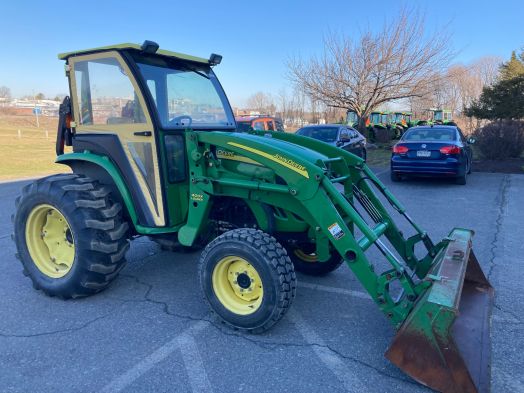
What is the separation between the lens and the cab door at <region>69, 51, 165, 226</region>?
374 cm

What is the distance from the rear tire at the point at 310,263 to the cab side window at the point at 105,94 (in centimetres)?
213

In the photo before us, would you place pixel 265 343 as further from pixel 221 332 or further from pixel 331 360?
pixel 331 360

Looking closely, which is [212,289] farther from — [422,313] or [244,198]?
[422,313]

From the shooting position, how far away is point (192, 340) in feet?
10.6

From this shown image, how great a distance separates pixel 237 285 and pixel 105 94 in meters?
2.26

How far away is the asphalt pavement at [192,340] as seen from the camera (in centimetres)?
273

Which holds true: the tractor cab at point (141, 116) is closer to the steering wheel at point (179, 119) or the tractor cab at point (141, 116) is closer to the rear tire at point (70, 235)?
the steering wheel at point (179, 119)

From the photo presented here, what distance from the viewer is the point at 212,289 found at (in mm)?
3373

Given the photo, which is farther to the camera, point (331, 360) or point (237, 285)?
point (237, 285)

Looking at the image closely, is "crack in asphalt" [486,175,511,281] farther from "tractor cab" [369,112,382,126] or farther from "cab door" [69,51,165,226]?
"tractor cab" [369,112,382,126]

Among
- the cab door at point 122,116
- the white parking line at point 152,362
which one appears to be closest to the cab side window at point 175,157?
the cab door at point 122,116

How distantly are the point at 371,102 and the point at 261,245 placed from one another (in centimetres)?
1867

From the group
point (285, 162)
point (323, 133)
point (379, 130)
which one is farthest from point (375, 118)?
point (285, 162)

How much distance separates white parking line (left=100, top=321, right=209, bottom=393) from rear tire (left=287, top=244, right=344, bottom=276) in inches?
55.7
